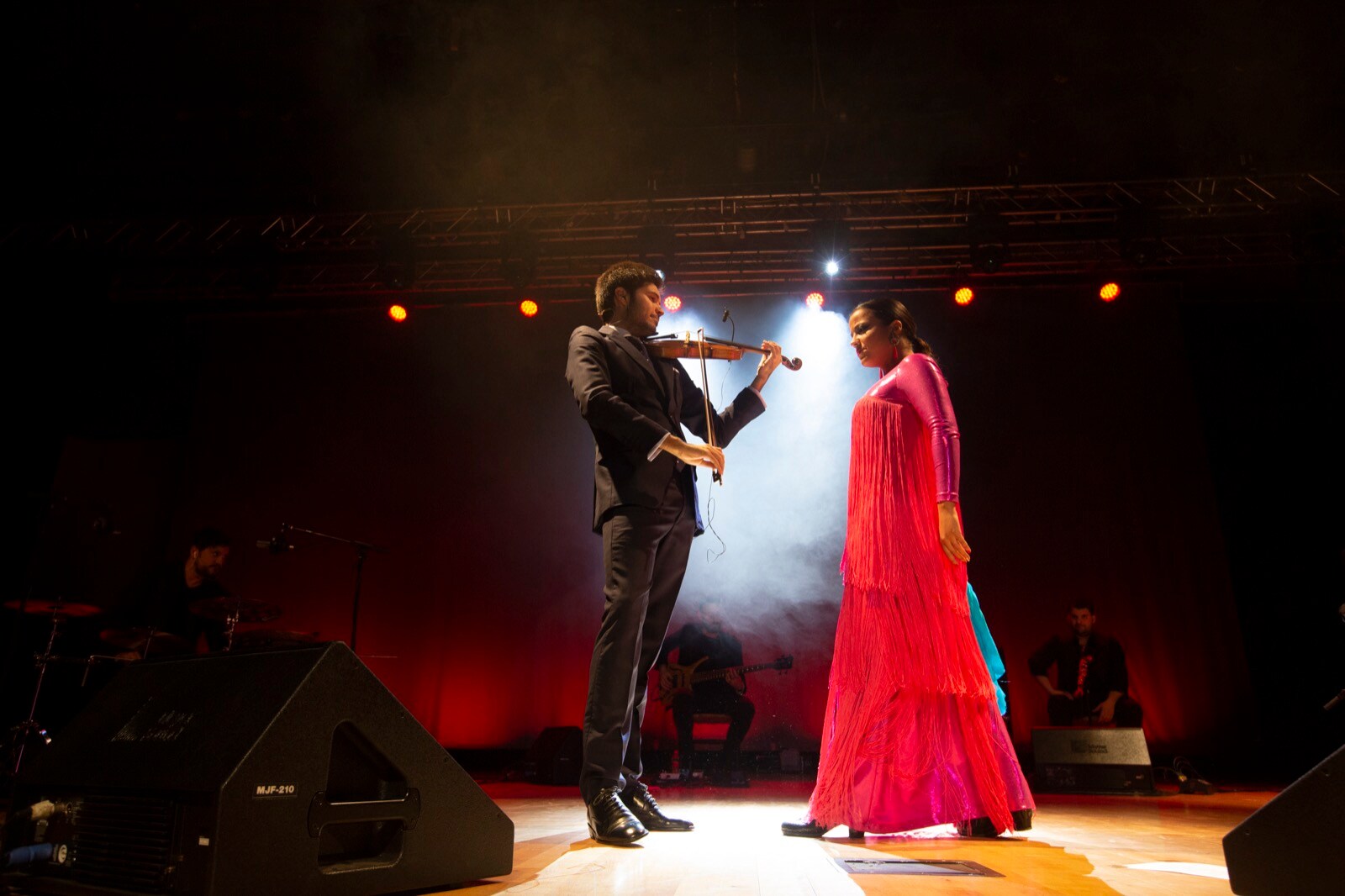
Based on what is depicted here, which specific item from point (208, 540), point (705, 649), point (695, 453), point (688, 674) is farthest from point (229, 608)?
point (695, 453)

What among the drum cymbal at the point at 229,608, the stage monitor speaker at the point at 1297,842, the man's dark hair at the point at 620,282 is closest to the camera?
the stage monitor speaker at the point at 1297,842

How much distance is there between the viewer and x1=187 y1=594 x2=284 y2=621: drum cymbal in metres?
4.39

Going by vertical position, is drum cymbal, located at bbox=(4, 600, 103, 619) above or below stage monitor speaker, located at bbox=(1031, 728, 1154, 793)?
above

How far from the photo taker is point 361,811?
1245 millimetres

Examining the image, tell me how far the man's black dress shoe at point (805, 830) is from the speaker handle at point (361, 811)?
114 centimetres

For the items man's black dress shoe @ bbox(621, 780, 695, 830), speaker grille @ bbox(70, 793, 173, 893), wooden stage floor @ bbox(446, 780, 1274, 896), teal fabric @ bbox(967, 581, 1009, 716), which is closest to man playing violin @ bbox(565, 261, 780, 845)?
man's black dress shoe @ bbox(621, 780, 695, 830)

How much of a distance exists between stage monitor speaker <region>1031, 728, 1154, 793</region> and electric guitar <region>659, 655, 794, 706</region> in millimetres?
1753

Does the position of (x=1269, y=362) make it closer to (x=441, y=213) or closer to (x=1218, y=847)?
(x=1218, y=847)

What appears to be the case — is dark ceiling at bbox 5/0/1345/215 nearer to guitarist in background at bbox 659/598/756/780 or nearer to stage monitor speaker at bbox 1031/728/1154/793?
guitarist in background at bbox 659/598/756/780

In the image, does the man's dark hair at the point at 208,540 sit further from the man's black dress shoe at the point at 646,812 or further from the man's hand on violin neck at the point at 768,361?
the man's hand on violin neck at the point at 768,361

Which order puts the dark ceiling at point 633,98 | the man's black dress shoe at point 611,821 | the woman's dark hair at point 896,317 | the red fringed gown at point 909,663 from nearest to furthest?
1. the man's black dress shoe at point 611,821
2. the red fringed gown at point 909,663
3. the woman's dark hair at point 896,317
4. the dark ceiling at point 633,98

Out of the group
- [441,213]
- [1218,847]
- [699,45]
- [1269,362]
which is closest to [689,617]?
[441,213]

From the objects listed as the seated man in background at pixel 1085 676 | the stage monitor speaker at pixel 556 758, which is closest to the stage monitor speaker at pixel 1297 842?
the stage monitor speaker at pixel 556 758

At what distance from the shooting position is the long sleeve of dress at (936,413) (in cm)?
220
